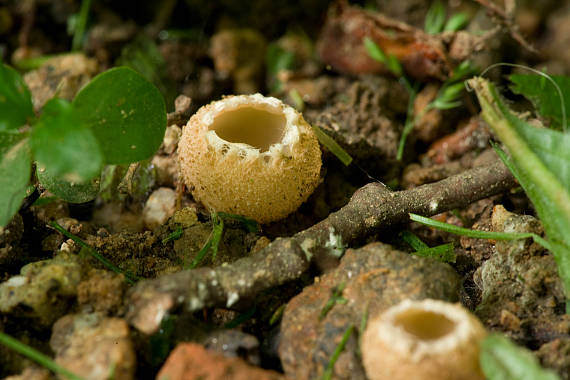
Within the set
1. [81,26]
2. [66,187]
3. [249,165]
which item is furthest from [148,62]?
[249,165]

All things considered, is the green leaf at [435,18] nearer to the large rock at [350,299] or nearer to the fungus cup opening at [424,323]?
the large rock at [350,299]

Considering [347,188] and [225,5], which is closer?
[347,188]

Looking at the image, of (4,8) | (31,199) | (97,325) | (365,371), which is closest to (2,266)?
(31,199)

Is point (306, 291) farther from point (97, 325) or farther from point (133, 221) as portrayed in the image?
point (133, 221)

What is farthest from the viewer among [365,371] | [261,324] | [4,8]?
[4,8]

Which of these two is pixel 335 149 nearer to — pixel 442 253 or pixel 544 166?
pixel 442 253

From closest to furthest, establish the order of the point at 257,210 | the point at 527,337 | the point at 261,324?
1. the point at 527,337
2. the point at 261,324
3. the point at 257,210
